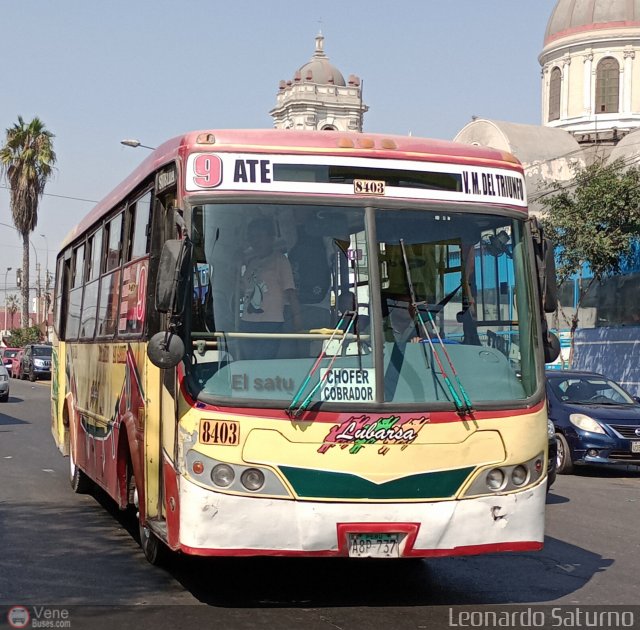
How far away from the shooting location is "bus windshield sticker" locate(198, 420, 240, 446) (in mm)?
6617

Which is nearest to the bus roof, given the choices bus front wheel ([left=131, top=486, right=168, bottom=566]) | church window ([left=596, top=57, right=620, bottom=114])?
bus front wheel ([left=131, top=486, right=168, bottom=566])

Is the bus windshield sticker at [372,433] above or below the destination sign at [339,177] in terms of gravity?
below

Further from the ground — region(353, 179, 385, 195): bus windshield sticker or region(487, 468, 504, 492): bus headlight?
region(353, 179, 385, 195): bus windshield sticker

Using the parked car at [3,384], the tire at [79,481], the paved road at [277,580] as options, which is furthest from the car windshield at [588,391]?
the parked car at [3,384]

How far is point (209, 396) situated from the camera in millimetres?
A: 6699

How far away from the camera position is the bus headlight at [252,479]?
6.60 meters

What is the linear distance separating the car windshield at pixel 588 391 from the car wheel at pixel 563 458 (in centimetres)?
80

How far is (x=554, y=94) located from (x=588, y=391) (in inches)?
1698

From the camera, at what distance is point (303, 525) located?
21.6 feet

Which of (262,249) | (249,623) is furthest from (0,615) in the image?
(262,249)

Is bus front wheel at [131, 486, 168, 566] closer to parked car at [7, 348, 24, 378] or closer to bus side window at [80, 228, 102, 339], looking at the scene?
bus side window at [80, 228, 102, 339]

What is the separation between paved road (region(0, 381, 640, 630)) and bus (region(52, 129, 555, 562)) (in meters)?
0.48

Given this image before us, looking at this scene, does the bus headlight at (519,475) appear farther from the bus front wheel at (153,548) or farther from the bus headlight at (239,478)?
the bus front wheel at (153,548)

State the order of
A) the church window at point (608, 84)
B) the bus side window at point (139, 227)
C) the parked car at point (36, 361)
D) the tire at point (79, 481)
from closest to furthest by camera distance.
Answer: the bus side window at point (139, 227) < the tire at point (79, 481) < the parked car at point (36, 361) < the church window at point (608, 84)
